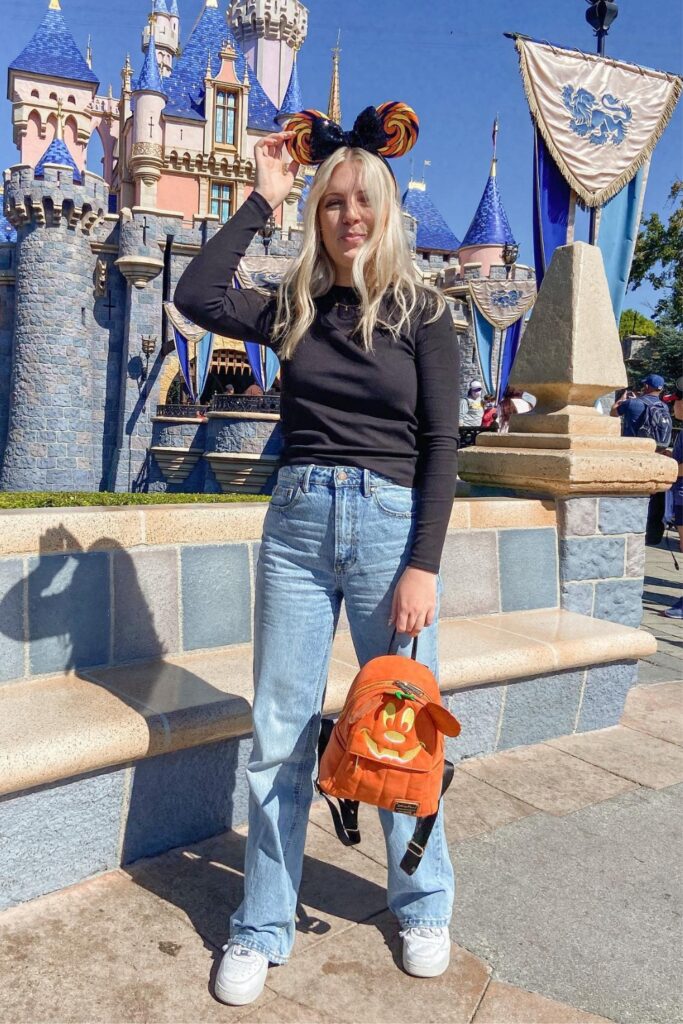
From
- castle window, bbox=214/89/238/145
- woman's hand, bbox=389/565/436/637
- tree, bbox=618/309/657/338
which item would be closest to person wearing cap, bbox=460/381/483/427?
woman's hand, bbox=389/565/436/637

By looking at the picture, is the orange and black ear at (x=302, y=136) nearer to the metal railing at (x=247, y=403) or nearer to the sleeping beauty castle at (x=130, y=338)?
the sleeping beauty castle at (x=130, y=338)

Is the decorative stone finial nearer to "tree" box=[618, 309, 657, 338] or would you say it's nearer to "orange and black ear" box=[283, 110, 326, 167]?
"orange and black ear" box=[283, 110, 326, 167]

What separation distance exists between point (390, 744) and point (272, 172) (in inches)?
50.3

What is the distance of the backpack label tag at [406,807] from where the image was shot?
1700 millimetres

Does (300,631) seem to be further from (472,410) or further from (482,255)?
(482,255)

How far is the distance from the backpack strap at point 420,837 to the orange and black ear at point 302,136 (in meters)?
1.40

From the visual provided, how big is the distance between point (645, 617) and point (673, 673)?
1607mm

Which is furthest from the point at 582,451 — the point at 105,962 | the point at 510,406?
the point at 510,406

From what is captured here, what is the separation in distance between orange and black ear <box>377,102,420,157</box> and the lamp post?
21.7 metres

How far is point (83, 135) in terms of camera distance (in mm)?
30078

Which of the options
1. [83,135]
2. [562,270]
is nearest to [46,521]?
[562,270]

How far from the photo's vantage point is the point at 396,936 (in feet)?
6.82

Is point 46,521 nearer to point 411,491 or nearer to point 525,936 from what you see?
point 411,491

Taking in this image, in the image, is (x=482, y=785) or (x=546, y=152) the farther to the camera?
(x=546, y=152)
